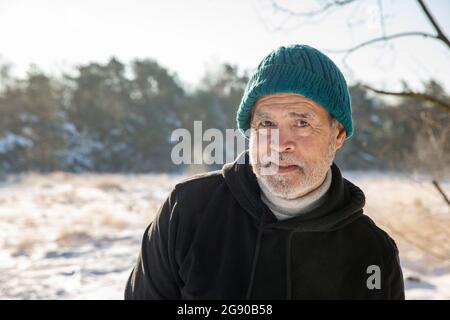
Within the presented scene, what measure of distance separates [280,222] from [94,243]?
4876mm

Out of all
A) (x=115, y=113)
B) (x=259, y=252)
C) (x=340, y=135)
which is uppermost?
(x=115, y=113)

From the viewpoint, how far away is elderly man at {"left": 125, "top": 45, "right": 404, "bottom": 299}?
1.31 meters

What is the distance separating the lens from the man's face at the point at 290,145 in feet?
4.48

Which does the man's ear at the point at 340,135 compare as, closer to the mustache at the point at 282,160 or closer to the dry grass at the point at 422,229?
the mustache at the point at 282,160

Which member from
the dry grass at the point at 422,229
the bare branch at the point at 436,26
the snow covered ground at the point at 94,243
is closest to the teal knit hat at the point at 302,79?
the bare branch at the point at 436,26

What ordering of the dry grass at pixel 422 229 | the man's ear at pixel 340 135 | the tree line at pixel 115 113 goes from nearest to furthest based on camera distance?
the man's ear at pixel 340 135, the dry grass at pixel 422 229, the tree line at pixel 115 113

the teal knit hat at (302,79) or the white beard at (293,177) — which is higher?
the teal knit hat at (302,79)

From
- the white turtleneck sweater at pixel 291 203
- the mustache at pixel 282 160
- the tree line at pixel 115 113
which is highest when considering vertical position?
the tree line at pixel 115 113

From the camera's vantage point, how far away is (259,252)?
131cm

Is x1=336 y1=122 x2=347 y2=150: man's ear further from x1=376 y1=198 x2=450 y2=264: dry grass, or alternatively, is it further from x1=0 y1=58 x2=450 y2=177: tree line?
x1=0 y1=58 x2=450 y2=177: tree line

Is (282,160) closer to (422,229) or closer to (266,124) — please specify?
(266,124)

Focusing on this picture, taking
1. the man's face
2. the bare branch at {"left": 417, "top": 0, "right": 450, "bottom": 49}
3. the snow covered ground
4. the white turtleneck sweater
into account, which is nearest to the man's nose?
the man's face

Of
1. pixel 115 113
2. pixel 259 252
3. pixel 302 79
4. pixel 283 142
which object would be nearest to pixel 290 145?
pixel 283 142

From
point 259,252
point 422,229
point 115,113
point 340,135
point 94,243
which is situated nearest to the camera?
point 259,252
